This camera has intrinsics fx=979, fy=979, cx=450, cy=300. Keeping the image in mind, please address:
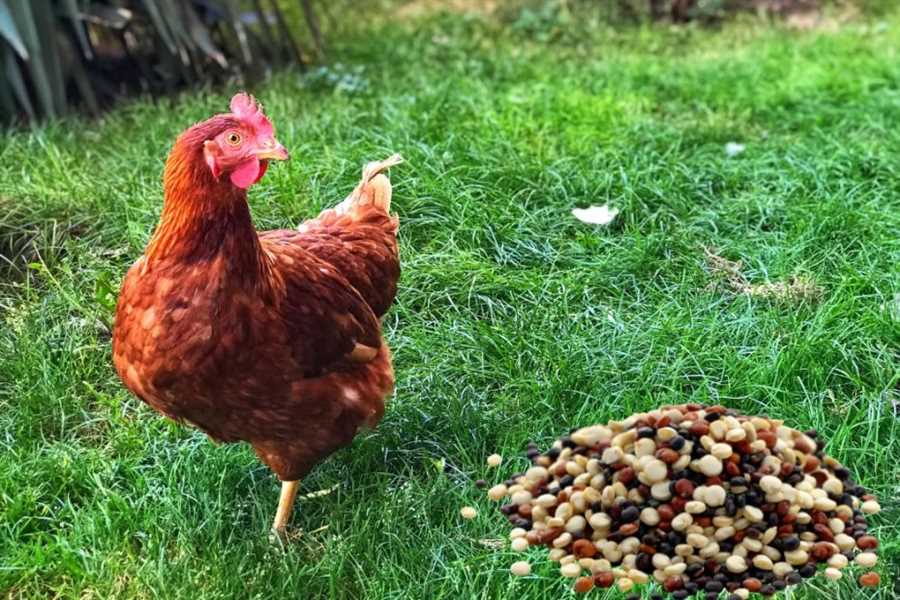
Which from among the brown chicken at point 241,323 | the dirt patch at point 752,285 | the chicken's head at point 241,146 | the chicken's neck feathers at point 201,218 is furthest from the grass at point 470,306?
the chicken's head at point 241,146

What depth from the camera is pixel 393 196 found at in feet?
11.1

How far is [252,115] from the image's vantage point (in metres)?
1.89

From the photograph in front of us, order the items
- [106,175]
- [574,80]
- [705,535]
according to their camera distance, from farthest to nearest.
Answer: [574,80]
[106,175]
[705,535]

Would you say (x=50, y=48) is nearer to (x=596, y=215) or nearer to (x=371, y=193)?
(x=371, y=193)

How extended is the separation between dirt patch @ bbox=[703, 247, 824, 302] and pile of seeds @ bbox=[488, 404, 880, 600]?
1.50m

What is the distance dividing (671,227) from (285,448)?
1777 millimetres

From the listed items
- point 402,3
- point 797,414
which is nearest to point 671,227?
point 797,414

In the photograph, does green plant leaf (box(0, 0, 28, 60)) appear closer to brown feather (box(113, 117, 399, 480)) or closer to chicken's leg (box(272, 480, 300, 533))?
brown feather (box(113, 117, 399, 480))

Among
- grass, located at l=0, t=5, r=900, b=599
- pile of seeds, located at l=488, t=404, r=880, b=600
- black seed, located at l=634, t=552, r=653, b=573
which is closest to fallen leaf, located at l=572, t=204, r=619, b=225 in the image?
grass, located at l=0, t=5, r=900, b=599

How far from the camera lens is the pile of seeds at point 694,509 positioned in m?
1.56

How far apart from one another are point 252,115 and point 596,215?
1798mm

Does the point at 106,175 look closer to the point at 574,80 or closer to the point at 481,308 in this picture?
the point at 481,308

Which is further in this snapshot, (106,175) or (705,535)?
(106,175)

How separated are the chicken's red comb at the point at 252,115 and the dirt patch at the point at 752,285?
1708mm
